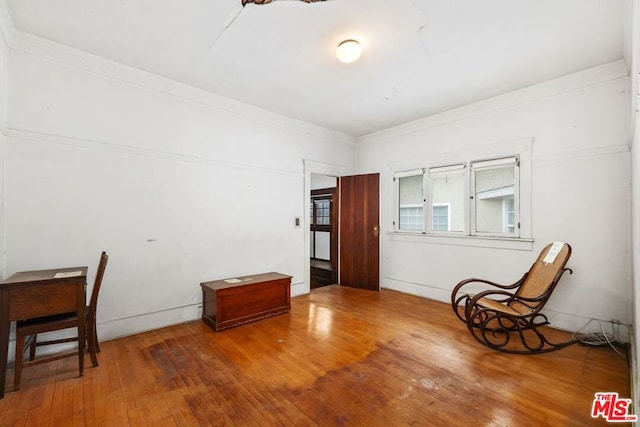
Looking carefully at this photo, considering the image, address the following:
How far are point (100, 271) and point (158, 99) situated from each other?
2.08 m

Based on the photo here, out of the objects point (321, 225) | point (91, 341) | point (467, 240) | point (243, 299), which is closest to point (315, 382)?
point (243, 299)

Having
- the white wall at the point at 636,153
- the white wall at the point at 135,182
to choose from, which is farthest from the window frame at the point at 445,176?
the white wall at the point at 135,182

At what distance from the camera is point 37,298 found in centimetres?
216

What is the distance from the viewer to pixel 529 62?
3010mm

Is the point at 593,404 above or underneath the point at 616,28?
underneath

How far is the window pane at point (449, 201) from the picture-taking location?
432 centimetres

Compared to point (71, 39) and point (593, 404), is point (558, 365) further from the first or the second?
point (71, 39)

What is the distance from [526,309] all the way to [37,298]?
14.8 feet

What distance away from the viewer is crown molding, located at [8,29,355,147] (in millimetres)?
2643

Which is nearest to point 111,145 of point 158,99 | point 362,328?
point 158,99

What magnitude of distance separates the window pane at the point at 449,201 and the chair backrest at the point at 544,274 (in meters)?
1.18

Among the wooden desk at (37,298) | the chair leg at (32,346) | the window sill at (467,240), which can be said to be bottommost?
the chair leg at (32,346)

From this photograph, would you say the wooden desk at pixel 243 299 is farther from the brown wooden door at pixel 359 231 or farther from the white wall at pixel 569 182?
the white wall at pixel 569 182

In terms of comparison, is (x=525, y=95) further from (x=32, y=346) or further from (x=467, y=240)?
(x=32, y=346)
